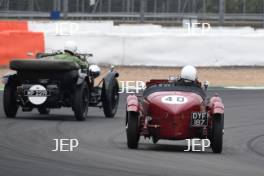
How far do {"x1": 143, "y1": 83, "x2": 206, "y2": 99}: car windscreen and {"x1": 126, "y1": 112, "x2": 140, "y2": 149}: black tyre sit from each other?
51cm

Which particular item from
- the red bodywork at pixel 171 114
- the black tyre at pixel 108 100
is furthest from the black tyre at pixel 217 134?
the black tyre at pixel 108 100

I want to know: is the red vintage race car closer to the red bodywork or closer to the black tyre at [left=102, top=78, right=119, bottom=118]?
the red bodywork

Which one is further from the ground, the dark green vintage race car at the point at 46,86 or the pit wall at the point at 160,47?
the dark green vintage race car at the point at 46,86

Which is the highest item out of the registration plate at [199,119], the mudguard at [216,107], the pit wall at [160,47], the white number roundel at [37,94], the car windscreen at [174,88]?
the car windscreen at [174,88]

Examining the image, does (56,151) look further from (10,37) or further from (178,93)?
(10,37)

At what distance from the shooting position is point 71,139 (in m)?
13.5

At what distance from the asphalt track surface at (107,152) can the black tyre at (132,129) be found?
140 millimetres

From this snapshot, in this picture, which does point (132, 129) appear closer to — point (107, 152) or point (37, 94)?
point (107, 152)

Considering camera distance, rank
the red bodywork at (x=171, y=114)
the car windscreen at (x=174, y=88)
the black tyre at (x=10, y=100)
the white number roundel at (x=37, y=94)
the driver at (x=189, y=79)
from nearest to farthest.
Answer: the red bodywork at (x=171, y=114) < the car windscreen at (x=174, y=88) < the driver at (x=189, y=79) < the white number roundel at (x=37, y=94) < the black tyre at (x=10, y=100)

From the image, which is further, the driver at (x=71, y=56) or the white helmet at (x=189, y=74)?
the driver at (x=71, y=56)

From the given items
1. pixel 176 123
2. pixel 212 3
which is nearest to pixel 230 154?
pixel 176 123

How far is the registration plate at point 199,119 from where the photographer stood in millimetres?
12500

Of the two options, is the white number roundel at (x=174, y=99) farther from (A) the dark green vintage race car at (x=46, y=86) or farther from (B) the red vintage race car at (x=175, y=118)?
(A) the dark green vintage race car at (x=46, y=86)

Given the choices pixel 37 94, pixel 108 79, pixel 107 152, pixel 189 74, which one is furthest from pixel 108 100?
pixel 107 152
